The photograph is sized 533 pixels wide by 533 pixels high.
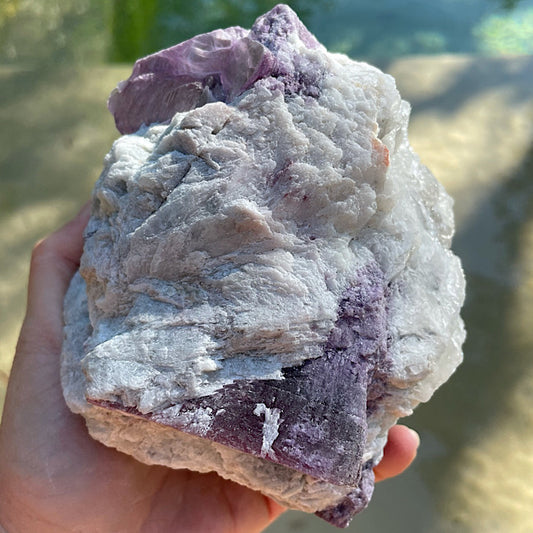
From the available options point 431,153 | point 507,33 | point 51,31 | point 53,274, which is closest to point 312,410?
point 53,274

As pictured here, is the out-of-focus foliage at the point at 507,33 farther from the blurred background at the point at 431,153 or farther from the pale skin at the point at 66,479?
the pale skin at the point at 66,479

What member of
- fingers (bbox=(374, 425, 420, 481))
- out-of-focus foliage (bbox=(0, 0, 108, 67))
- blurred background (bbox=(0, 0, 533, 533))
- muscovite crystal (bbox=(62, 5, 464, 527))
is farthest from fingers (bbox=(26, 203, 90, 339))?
out-of-focus foliage (bbox=(0, 0, 108, 67))

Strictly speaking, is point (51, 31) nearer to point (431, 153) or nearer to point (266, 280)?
point (431, 153)

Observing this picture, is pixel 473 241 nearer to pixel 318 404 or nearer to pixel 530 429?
pixel 530 429

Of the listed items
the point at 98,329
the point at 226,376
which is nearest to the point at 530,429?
the point at 226,376

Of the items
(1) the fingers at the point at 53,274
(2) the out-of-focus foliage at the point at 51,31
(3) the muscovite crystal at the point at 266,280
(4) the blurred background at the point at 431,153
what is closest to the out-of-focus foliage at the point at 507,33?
(4) the blurred background at the point at 431,153

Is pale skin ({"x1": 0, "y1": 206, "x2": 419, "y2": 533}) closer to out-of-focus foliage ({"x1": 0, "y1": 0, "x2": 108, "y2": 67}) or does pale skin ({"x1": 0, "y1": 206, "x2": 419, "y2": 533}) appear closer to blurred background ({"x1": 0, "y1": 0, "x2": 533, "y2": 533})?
blurred background ({"x1": 0, "y1": 0, "x2": 533, "y2": 533})
